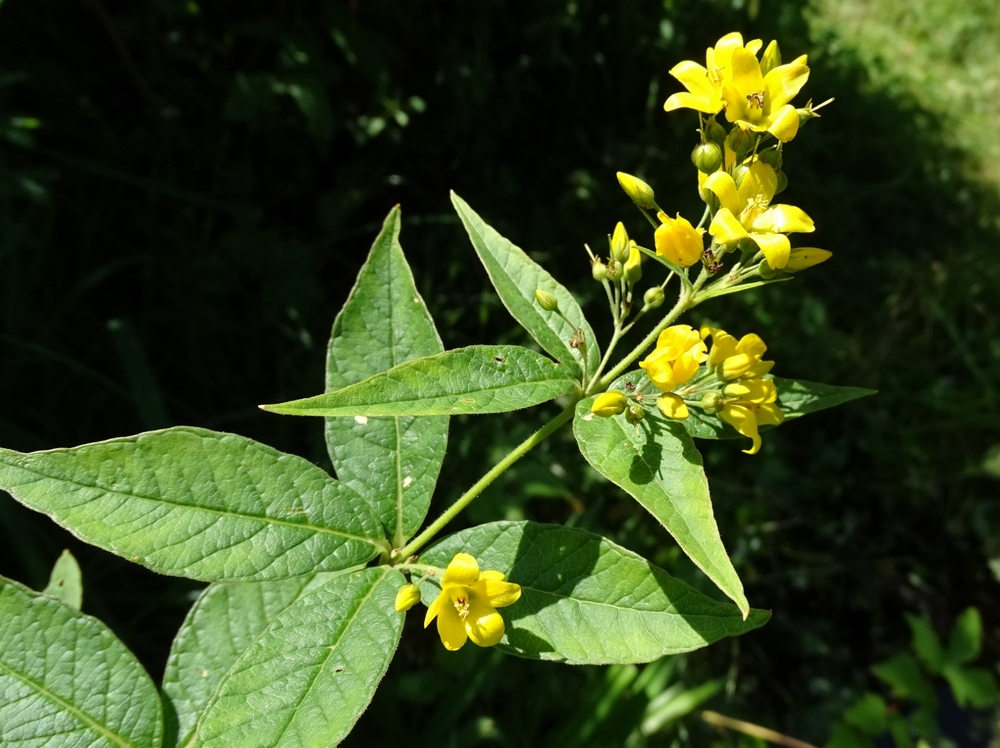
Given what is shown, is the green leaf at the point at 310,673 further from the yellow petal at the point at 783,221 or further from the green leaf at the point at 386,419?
the yellow petal at the point at 783,221

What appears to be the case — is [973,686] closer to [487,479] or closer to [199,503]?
[487,479]

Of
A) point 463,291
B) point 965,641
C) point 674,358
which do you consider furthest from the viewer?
point 463,291

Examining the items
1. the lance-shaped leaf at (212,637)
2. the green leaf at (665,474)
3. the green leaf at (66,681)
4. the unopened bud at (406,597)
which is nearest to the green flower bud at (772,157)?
the green leaf at (665,474)

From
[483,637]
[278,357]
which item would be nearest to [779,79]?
[483,637]

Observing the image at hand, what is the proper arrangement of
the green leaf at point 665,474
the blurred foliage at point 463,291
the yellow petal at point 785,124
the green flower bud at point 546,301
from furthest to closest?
the blurred foliage at point 463,291 < the green flower bud at point 546,301 < the yellow petal at point 785,124 < the green leaf at point 665,474

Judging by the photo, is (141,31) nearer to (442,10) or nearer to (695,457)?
(442,10)

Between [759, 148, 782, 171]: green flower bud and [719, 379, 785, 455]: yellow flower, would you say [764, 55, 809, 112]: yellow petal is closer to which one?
[759, 148, 782, 171]: green flower bud

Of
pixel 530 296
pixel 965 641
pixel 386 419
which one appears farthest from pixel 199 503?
pixel 965 641
